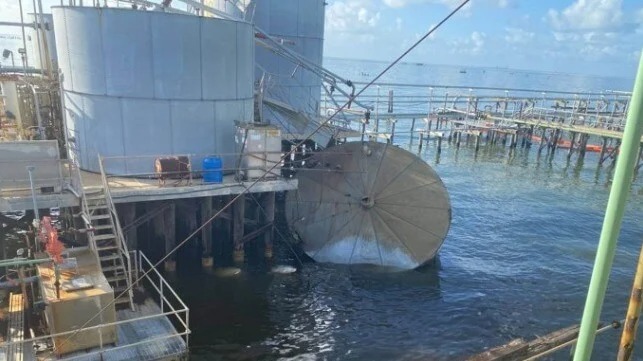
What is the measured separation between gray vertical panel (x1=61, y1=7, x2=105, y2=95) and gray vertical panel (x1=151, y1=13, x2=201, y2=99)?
6.94 feet

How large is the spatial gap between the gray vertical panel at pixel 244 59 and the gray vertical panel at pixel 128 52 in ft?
12.0

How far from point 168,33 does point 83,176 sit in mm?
6558

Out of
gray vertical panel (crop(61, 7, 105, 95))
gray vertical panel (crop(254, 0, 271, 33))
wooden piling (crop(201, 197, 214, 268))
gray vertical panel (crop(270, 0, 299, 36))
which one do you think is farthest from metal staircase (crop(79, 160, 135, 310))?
gray vertical panel (crop(270, 0, 299, 36))

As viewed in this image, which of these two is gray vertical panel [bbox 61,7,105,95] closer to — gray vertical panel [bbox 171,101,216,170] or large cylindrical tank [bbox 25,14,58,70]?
gray vertical panel [bbox 171,101,216,170]

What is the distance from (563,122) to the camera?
4688 centimetres

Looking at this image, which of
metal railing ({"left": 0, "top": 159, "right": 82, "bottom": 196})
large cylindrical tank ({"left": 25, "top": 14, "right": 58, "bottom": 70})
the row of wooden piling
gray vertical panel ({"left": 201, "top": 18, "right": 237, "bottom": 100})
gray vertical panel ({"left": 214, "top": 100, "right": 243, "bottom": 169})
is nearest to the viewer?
metal railing ({"left": 0, "top": 159, "right": 82, "bottom": 196})

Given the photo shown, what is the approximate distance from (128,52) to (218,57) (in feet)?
11.2

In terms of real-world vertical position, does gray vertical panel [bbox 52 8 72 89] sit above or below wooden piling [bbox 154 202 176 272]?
above

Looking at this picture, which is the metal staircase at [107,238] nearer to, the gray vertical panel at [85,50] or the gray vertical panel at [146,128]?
the gray vertical panel at [146,128]

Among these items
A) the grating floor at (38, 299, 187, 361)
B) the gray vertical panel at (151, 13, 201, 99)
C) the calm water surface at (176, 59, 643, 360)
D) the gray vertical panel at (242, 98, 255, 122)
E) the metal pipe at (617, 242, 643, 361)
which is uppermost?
the gray vertical panel at (151, 13, 201, 99)

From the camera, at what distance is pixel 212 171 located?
58.9 ft

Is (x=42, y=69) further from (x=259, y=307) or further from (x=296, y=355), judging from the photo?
(x=296, y=355)

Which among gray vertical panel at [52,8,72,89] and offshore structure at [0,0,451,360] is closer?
offshore structure at [0,0,451,360]

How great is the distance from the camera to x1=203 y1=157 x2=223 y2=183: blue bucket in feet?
59.3
